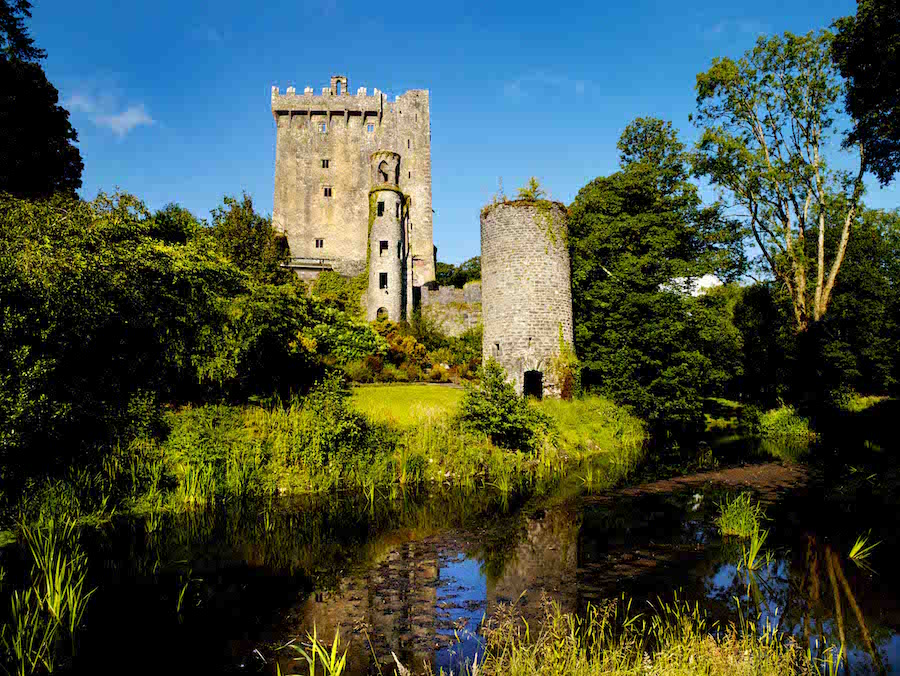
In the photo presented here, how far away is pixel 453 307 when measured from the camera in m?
35.0

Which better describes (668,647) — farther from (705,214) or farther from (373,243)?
(373,243)

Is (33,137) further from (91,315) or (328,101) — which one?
(328,101)

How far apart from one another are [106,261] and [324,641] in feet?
27.4

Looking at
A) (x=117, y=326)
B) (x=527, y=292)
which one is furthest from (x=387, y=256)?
(x=117, y=326)

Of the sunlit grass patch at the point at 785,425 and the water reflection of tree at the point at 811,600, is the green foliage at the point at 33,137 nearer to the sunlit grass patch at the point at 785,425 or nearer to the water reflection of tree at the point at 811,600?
the water reflection of tree at the point at 811,600

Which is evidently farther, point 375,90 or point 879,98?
point 375,90

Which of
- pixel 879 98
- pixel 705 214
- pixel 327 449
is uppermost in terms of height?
pixel 879 98

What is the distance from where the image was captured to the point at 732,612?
596 cm

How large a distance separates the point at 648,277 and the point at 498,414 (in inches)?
403

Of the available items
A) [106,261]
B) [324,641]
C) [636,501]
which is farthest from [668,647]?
[106,261]

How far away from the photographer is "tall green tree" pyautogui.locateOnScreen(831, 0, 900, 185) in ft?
48.6

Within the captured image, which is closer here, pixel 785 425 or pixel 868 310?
pixel 785 425

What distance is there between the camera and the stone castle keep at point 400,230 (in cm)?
2188

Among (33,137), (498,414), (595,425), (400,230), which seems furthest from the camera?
(400,230)
